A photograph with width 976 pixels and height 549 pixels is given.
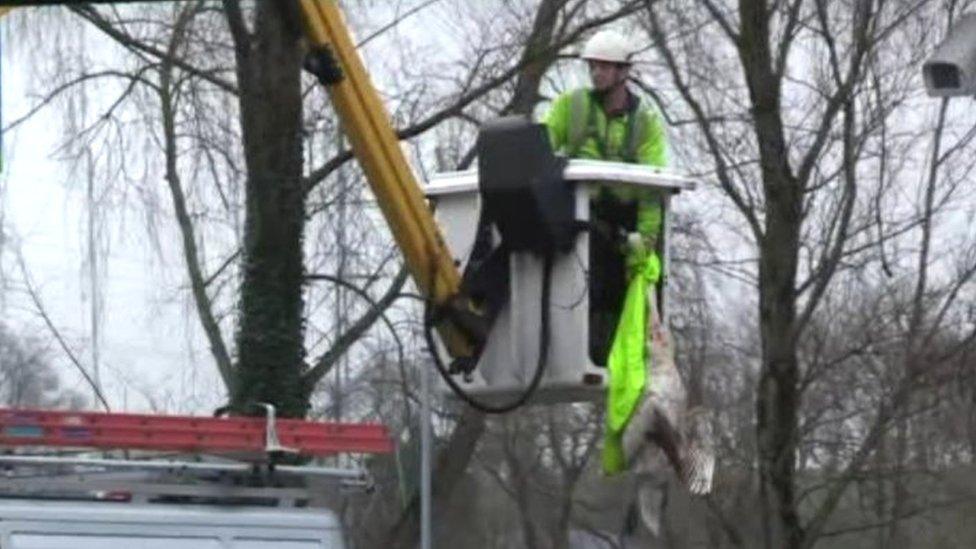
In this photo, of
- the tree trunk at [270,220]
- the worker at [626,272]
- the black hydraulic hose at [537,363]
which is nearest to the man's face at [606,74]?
the worker at [626,272]

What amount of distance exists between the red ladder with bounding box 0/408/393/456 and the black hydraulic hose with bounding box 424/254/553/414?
940mm

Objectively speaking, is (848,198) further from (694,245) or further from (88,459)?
(88,459)

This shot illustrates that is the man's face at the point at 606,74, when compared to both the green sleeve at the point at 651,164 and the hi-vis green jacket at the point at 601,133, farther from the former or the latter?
the green sleeve at the point at 651,164

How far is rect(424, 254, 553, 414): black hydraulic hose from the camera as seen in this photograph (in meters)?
11.0

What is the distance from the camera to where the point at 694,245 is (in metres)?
26.0

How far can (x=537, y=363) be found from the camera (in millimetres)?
11031

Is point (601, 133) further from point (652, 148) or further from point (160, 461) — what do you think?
point (160, 461)

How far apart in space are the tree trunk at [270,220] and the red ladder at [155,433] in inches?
289

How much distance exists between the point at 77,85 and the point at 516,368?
14860 mm

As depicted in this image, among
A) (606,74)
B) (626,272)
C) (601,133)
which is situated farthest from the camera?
A: (601,133)

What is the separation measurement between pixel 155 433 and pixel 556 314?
5.74ft

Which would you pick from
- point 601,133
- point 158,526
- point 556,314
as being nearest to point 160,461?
point 158,526

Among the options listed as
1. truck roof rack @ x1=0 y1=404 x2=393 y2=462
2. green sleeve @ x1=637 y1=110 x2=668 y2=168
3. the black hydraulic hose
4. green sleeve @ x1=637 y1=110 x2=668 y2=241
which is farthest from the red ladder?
green sleeve @ x1=637 y1=110 x2=668 y2=168

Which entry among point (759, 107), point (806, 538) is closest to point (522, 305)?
point (759, 107)
